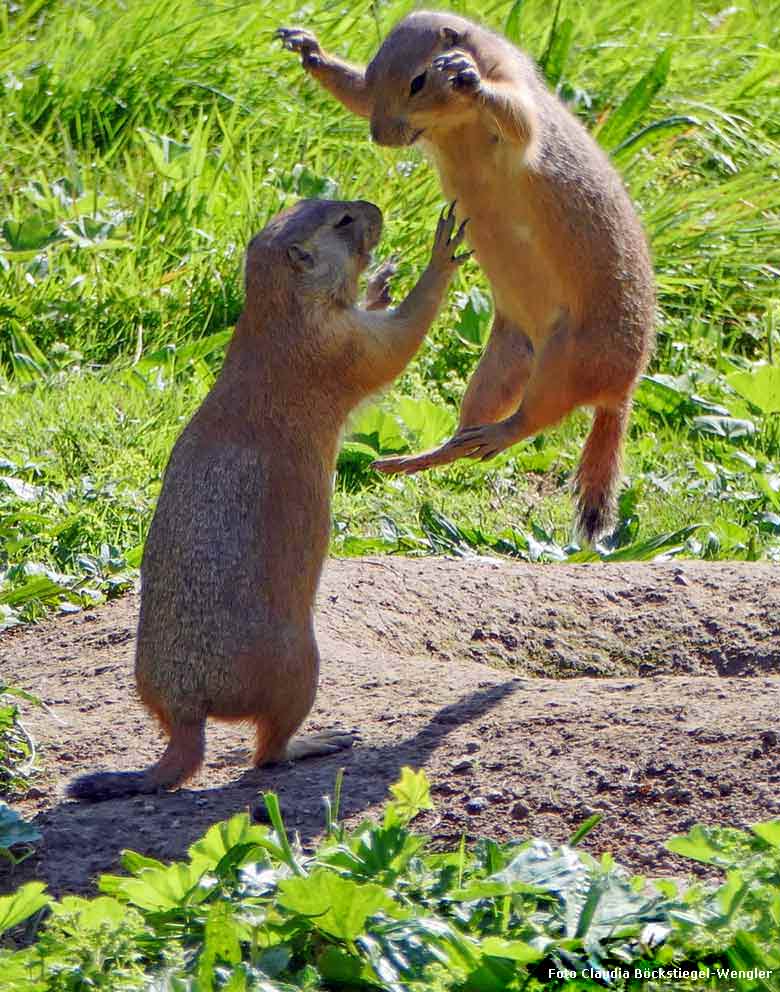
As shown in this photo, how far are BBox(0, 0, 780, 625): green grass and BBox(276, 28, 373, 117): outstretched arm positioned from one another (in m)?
1.24

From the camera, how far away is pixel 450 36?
16.4 feet

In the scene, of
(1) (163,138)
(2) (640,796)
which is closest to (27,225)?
(1) (163,138)

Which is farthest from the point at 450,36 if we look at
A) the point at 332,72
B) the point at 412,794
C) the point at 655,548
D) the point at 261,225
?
the point at 412,794

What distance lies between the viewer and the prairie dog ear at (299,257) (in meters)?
4.54

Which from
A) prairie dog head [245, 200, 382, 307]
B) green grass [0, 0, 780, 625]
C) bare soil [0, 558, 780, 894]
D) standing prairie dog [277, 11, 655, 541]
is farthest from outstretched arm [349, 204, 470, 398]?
green grass [0, 0, 780, 625]

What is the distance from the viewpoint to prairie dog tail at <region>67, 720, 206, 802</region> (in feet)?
13.0

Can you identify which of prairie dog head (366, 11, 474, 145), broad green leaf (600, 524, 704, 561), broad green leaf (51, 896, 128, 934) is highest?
prairie dog head (366, 11, 474, 145)

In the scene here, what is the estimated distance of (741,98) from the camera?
853 centimetres

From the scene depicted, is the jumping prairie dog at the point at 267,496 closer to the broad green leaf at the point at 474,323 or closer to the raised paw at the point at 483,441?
the raised paw at the point at 483,441

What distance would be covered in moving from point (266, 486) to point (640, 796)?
1277 mm

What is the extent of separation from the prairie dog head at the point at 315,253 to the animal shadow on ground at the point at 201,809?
1.24m

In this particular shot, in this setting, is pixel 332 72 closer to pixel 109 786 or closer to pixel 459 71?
pixel 459 71

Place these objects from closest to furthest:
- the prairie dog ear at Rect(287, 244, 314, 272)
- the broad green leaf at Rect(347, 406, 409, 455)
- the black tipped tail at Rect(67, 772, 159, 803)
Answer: the black tipped tail at Rect(67, 772, 159, 803) → the prairie dog ear at Rect(287, 244, 314, 272) → the broad green leaf at Rect(347, 406, 409, 455)

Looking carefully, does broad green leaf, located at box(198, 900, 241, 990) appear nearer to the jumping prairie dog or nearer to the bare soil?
the bare soil
